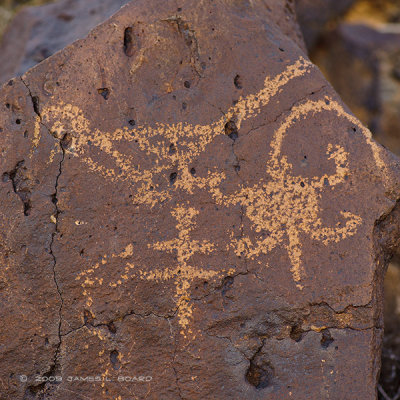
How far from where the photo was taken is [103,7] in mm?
2318

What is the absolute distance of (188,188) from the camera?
1853 millimetres

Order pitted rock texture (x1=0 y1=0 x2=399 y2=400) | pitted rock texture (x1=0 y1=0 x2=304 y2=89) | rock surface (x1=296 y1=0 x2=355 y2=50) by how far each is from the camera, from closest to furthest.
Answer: pitted rock texture (x1=0 y1=0 x2=399 y2=400) → pitted rock texture (x1=0 y1=0 x2=304 y2=89) → rock surface (x1=296 y1=0 x2=355 y2=50)

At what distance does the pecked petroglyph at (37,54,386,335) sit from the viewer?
1.83 meters

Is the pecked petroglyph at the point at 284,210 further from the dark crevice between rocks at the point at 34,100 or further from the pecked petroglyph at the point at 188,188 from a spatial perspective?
the dark crevice between rocks at the point at 34,100

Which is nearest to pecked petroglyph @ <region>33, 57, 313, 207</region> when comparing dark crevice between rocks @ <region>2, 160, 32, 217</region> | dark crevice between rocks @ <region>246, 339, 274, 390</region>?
dark crevice between rocks @ <region>2, 160, 32, 217</region>

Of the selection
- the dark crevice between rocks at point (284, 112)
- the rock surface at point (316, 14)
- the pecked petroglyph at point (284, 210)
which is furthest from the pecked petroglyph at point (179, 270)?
the rock surface at point (316, 14)

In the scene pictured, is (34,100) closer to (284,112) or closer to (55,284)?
(55,284)

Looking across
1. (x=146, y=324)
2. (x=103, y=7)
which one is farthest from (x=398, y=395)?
(x=103, y=7)

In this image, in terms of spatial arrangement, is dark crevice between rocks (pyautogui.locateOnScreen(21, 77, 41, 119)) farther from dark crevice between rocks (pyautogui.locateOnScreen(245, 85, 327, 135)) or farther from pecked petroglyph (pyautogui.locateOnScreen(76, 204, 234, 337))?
dark crevice between rocks (pyautogui.locateOnScreen(245, 85, 327, 135))

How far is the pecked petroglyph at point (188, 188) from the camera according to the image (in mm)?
1834

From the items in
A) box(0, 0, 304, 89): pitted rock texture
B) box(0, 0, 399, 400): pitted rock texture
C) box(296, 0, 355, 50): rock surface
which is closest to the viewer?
box(0, 0, 399, 400): pitted rock texture

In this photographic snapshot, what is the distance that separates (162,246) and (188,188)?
0.71 ft

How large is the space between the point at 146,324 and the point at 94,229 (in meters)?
0.37

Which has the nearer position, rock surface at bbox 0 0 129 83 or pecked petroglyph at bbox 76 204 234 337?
pecked petroglyph at bbox 76 204 234 337
